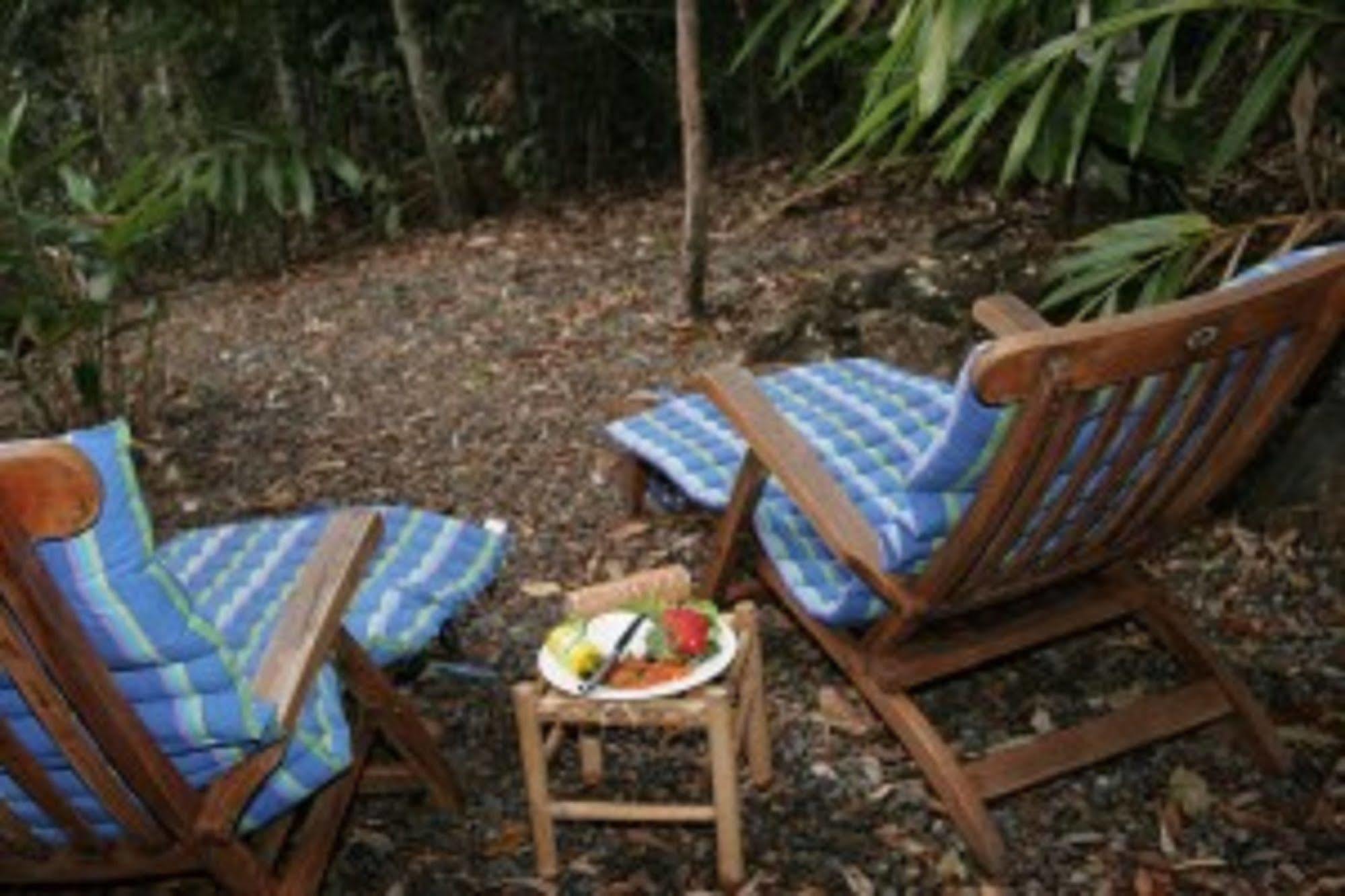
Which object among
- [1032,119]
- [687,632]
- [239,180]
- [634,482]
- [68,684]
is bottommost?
[634,482]

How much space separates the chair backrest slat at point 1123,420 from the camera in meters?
1.98

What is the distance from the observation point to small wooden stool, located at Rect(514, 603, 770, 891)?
7.39ft

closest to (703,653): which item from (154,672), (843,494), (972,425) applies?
(843,494)

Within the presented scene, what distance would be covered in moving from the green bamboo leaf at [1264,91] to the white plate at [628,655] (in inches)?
58.7

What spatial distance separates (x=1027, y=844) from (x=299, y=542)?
1.50 meters

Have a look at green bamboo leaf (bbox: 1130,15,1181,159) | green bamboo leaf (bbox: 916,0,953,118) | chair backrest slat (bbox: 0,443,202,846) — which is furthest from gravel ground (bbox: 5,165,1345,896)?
green bamboo leaf (bbox: 916,0,953,118)

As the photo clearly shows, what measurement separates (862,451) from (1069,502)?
71 cm

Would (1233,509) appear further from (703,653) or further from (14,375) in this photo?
(14,375)

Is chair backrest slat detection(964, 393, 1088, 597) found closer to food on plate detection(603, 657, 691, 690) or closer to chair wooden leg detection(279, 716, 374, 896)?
food on plate detection(603, 657, 691, 690)

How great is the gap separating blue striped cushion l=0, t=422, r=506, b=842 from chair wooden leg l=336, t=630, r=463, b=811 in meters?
0.05

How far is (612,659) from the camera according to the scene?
232 centimetres

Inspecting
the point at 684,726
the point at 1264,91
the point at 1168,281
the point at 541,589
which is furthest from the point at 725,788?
Result: the point at 1264,91

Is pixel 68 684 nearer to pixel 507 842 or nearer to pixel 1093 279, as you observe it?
pixel 507 842

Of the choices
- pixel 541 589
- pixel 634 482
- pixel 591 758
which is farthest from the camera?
pixel 634 482
